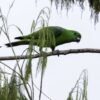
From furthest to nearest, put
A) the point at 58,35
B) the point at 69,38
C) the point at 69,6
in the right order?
the point at 69,38, the point at 58,35, the point at 69,6

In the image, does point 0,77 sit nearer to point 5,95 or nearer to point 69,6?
point 5,95

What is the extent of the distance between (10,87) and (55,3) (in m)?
0.90

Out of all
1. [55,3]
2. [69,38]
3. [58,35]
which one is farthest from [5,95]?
[69,38]

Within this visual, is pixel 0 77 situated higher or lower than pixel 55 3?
lower

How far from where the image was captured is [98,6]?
1803mm

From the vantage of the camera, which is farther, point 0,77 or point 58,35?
point 58,35

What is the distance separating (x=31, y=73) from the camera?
2.95ft

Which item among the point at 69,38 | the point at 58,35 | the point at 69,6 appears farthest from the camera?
the point at 69,38

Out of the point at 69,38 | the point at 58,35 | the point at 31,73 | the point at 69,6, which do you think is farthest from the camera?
the point at 69,38

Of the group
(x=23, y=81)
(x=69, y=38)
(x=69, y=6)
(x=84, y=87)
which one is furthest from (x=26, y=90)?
(x=69, y=38)

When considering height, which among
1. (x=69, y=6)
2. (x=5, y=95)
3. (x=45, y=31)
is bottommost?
(x=5, y=95)

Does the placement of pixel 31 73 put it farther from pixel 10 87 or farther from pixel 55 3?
pixel 55 3

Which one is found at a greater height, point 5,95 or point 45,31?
point 45,31

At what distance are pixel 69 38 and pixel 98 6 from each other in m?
1.34
